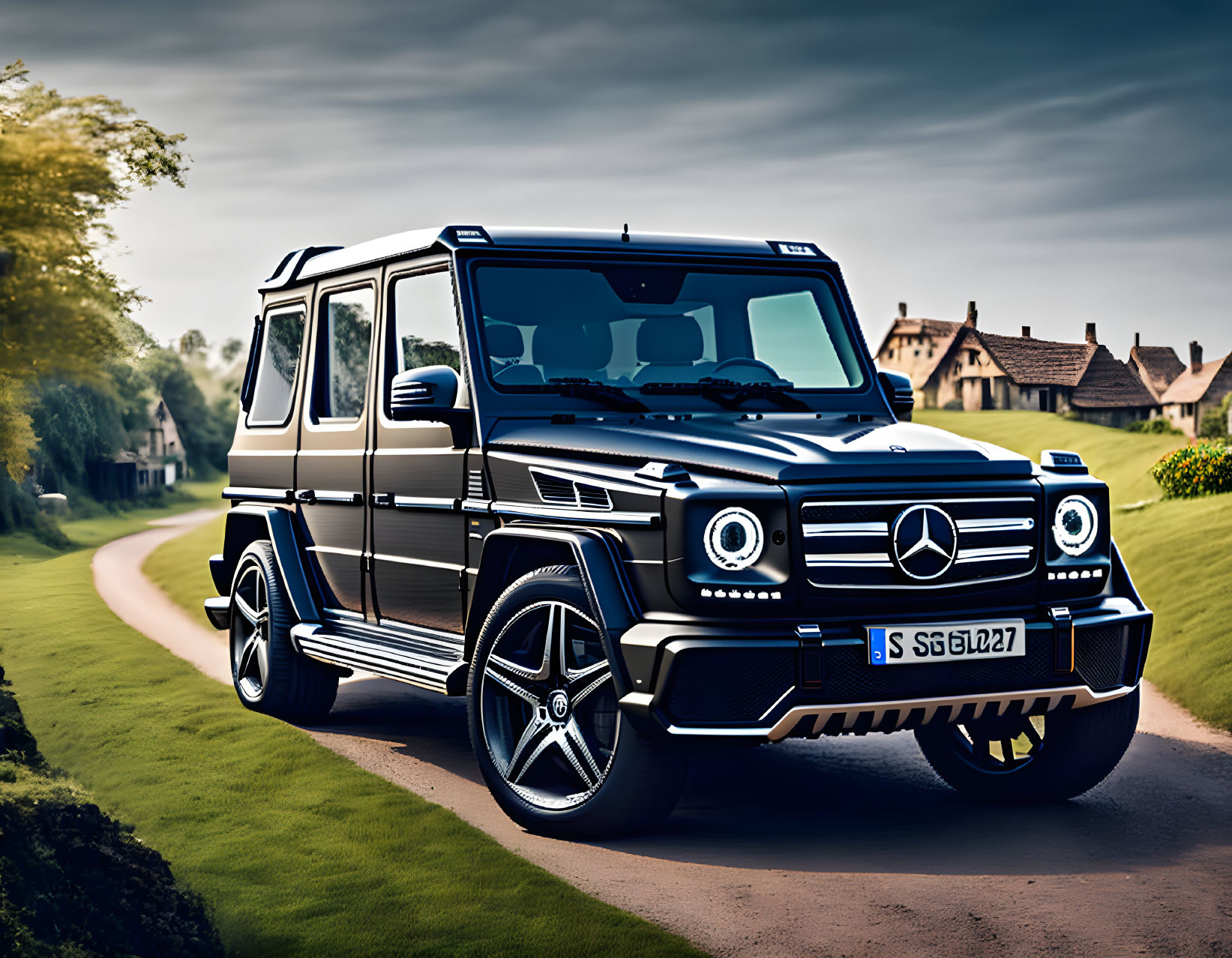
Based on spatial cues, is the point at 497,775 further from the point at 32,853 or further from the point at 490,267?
the point at 490,267

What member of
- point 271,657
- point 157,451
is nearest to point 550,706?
point 271,657

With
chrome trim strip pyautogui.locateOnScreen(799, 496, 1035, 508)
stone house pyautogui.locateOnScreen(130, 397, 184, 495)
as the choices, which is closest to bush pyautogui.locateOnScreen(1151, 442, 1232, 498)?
chrome trim strip pyautogui.locateOnScreen(799, 496, 1035, 508)

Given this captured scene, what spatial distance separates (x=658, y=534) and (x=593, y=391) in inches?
58.9

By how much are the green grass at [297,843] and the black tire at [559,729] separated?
0.28 metres

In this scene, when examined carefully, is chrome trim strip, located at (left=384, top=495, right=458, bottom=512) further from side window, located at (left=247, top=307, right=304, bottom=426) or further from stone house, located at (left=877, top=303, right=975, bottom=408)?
stone house, located at (left=877, top=303, right=975, bottom=408)

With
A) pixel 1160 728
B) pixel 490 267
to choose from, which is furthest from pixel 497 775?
pixel 1160 728

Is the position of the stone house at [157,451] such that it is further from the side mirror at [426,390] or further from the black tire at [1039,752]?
the black tire at [1039,752]

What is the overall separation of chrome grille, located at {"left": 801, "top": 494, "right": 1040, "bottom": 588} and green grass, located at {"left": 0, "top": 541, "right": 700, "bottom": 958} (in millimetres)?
1506

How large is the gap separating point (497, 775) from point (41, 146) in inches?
123

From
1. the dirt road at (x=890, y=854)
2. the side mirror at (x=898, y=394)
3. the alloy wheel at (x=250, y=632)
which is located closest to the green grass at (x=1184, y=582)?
the dirt road at (x=890, y=854)

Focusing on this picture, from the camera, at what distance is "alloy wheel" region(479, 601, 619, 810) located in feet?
19.7

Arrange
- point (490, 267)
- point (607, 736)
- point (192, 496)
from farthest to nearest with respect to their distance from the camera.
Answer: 1. point (192, 496)
2. point (490, 267)
3. point (607, 736)

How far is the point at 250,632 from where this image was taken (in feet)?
31.5

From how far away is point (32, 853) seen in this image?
516 centimetres
